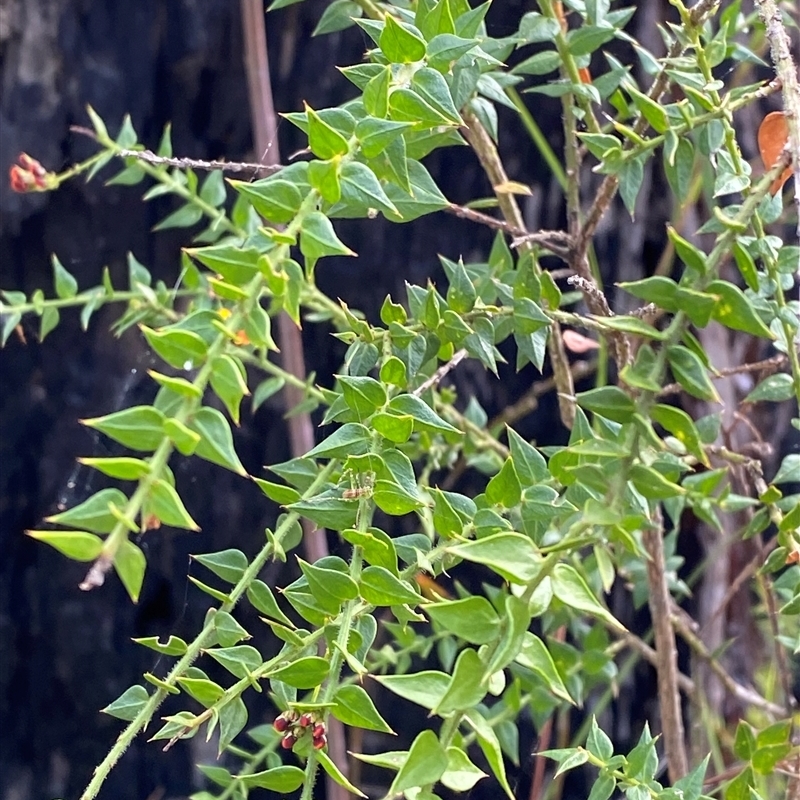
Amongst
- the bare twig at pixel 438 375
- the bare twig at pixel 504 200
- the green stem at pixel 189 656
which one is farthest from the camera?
the bare twig at pixel 504 200

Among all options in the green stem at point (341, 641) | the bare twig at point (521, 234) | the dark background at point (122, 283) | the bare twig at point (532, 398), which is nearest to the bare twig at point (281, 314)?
the dark background at point (122, 283)

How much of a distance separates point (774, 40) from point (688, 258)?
99 millimetres

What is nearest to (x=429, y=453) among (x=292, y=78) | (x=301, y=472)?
(x=301, y=472)

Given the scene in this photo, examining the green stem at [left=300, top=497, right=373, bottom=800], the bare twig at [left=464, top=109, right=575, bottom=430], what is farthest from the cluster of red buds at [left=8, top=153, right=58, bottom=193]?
the green stem at [left=300, top=497, right=373, bottom=800]

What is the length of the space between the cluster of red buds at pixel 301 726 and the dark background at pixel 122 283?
0.54 metres

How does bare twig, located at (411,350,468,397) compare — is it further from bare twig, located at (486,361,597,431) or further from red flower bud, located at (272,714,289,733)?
bare twig, located at (486,361,597,431)

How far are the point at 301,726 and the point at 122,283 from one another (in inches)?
24.8

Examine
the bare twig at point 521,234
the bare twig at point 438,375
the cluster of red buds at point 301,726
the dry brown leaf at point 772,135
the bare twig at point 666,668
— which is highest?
the dry brown leaf at point 772,135

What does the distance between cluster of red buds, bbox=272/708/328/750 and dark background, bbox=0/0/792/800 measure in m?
0.54

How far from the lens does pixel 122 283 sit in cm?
87

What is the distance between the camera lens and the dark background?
822 millimetres

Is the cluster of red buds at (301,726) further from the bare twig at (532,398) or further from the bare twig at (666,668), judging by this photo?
the bare twig at (532,398)

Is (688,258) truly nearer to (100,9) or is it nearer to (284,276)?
(284,276)

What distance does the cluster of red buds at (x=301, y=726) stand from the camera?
33 cm
